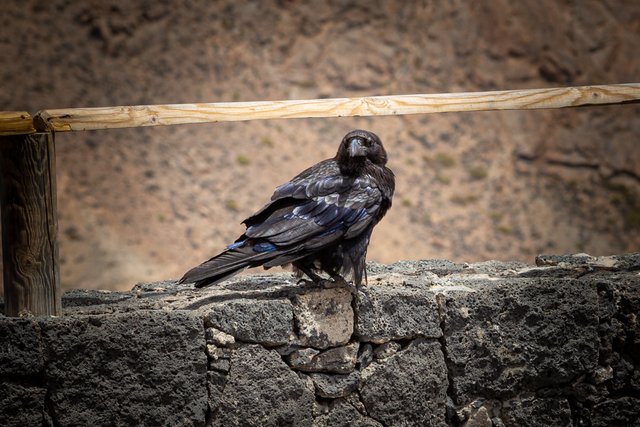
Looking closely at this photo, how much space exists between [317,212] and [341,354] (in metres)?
0.60

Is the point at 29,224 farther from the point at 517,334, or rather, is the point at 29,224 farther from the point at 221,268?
the point at 517,334

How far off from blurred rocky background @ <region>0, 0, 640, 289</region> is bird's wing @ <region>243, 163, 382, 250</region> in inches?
220

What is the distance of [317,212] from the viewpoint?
183 inches

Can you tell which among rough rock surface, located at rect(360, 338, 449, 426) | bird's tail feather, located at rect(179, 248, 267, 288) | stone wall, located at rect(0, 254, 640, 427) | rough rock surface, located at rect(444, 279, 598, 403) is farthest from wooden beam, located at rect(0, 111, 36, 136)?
rough rock surface, located at rect(444, 279, 598, 403)

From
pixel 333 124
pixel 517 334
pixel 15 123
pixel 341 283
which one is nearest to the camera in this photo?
pixel 15 123

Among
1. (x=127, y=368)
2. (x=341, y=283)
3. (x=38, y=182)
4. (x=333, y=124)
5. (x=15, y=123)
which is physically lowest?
(x=127, y=368)

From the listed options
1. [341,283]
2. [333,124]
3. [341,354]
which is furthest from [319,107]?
[333,124]

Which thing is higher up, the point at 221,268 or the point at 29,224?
the point at 29,224

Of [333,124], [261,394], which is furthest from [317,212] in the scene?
[333,124]

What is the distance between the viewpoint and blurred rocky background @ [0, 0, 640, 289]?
1071cm

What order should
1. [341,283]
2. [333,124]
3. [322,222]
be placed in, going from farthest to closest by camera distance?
[333,124] → [341,283] → [322,222]

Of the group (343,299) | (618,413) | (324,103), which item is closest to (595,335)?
(618,413)

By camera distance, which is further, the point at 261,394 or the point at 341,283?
the point at 341,283

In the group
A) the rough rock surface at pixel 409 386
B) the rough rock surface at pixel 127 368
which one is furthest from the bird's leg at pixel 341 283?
the rough rock surface at pixel 127 368
